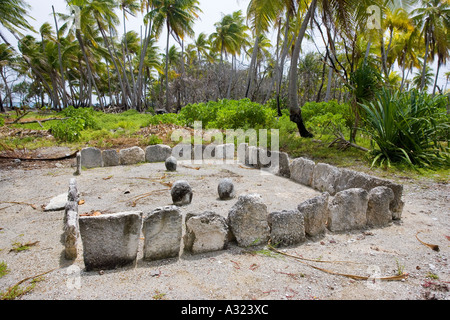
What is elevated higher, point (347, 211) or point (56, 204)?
point (347, 211)

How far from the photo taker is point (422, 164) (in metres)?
5.80

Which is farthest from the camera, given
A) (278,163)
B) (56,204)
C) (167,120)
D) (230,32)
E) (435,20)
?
(230,32)

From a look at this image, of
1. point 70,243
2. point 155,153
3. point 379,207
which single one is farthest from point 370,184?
point 155,153

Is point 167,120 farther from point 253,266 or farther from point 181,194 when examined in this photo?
point 253,266

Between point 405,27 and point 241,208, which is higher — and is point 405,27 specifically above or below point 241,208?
above

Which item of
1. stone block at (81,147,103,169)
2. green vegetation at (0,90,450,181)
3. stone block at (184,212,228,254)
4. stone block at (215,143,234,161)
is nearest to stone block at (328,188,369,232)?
stone block at (184,212,228,254)

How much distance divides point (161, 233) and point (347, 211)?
2.00 metres

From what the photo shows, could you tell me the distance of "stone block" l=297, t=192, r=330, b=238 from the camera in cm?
297

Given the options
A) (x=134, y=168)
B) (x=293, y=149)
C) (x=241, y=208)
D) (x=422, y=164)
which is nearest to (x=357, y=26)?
(x=293, y=149)

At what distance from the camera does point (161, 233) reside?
2549 millimetres

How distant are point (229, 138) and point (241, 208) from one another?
5.71 meters

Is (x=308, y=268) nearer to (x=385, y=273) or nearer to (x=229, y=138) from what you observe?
(x=385, y=273)

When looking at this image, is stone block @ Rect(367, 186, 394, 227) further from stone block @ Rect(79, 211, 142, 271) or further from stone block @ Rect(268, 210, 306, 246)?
stone block @ Rect(79, 211, 142, 271)

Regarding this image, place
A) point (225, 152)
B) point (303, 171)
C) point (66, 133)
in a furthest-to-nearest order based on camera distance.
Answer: point (66, 133), point (225, 152), point (303, 171)
